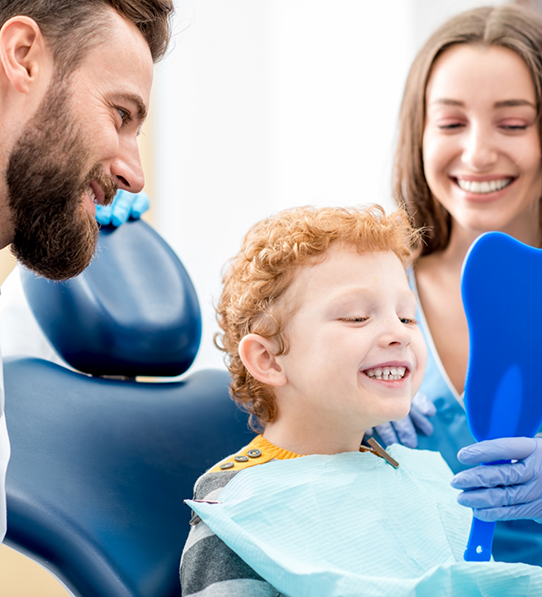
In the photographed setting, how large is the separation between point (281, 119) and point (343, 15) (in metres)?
0.52

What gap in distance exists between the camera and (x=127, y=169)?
111 cm

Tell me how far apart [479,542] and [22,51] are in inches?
37.6

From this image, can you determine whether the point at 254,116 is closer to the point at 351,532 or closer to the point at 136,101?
the point at 136,101

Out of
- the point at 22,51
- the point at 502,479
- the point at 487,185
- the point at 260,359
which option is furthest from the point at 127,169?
the point at 487,185

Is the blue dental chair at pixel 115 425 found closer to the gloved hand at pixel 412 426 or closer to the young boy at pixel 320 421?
the young boy at pixel 320 421

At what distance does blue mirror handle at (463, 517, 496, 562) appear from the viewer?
0.94 meters

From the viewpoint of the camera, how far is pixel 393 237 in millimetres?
1049

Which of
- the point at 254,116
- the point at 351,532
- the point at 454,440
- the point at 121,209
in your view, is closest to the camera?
the point at 351,532

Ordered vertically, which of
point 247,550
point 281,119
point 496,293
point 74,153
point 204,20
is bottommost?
point 247,550

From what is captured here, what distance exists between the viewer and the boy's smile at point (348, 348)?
96cm

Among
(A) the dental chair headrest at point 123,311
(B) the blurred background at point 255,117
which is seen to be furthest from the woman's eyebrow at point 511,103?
(B) the blurred background at point 255,117

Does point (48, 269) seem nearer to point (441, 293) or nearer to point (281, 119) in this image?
point (441, 293)

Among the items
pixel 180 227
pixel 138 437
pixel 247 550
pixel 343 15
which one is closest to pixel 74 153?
pixel 138 437

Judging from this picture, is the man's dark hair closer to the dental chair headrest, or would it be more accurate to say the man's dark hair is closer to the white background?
the dental chair headrest
